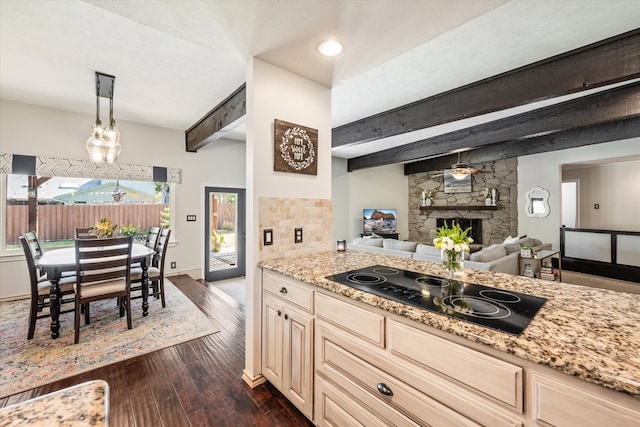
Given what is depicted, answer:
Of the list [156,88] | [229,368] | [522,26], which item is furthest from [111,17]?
[522,26]

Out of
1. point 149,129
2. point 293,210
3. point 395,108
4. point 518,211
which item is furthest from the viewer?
point 518,211

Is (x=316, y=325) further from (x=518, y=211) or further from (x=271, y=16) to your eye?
(x=518, y=211)

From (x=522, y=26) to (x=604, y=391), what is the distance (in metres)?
2.36

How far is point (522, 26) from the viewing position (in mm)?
2020

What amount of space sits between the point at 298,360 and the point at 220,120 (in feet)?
10.3

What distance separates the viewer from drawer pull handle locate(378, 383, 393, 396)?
1191mm

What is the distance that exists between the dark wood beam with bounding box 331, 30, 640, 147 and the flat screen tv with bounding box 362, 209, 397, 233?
14.0ft

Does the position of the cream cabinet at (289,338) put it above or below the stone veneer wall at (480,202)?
below

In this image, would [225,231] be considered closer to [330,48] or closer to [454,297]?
[330,48]

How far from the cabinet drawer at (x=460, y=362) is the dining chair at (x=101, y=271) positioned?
2.78 meters

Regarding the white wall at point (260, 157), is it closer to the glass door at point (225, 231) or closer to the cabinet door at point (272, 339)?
the cabinet door at point (272, 339)

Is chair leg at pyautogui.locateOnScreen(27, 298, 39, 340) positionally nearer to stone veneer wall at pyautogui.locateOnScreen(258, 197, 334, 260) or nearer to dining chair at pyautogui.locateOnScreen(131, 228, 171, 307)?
dining chair at pyautogui.locateOnScreen(131, 228, 171, 307)

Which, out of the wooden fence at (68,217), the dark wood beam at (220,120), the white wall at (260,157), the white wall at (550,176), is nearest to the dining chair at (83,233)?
the wooden fence at (68,217)

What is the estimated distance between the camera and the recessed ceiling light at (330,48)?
72.8 inches
